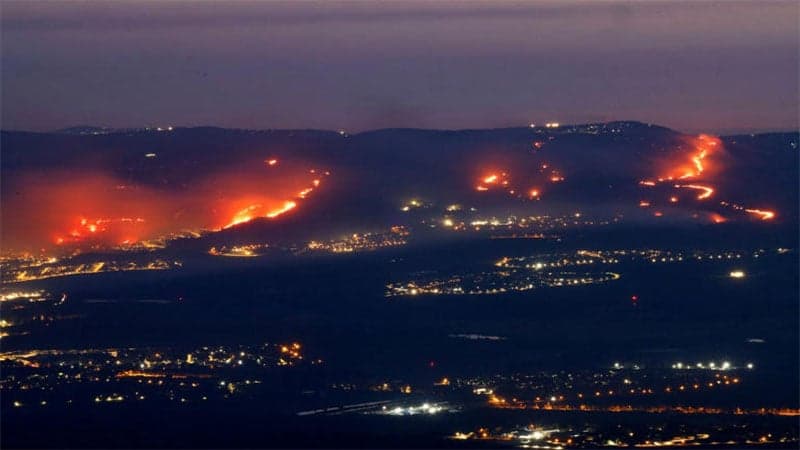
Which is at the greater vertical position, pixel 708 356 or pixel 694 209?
pixel 694 209

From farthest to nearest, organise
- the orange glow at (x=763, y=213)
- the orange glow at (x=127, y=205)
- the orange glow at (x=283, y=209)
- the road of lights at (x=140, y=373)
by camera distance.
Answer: the orange glow at (x=283, y=209)
the orange glow at (x=763, y=213)
the orange glow at (x=127, y=205)
the road of lights at (x=140, y=373)

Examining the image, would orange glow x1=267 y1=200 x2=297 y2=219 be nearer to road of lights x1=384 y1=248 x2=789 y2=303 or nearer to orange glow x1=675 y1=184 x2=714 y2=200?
road of lights x1=384 y1=248 x2=789 y2=303

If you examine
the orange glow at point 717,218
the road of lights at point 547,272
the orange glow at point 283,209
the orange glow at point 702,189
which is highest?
the orange glow at point 283,209

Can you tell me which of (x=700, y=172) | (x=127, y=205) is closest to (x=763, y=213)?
(x=700, y=172)

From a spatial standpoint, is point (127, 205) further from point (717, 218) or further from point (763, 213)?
point (763, 213)

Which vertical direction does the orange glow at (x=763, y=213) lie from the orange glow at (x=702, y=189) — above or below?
below

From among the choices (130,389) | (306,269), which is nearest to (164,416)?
(130,389)

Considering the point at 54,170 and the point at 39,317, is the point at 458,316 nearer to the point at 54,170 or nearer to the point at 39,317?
the point at 39,317

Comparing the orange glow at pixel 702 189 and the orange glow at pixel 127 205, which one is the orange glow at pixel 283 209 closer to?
the orange glow at pixel 127 205

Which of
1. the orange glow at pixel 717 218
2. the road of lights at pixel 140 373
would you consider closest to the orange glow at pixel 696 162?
the orange glow at pixel 717 218

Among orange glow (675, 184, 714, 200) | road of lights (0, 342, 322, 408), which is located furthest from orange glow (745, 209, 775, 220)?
road of lights (0, 342, 322, 408)

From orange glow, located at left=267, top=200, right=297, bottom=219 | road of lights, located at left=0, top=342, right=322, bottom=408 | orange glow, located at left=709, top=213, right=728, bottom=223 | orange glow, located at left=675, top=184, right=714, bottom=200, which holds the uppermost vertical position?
orange glow, located at left=267, top=200, right=297, bottom=219
